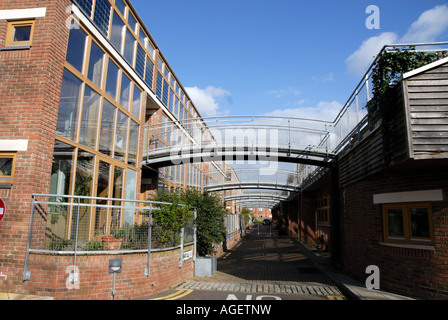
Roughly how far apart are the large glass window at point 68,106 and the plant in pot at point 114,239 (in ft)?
10.0

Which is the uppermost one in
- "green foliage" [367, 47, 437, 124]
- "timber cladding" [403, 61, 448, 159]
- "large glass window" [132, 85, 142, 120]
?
"large glass window" [132, 85, 142, 120]

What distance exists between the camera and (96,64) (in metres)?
9.80

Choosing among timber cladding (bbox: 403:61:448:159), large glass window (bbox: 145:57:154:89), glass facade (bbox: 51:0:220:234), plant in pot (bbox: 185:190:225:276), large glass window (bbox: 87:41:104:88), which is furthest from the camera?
large glass window (bbox: 145:57:154:89)

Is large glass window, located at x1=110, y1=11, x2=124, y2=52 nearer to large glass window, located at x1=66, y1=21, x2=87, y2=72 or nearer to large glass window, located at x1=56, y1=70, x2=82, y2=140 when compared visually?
large glass window, located at x1=66, y1=21, x2=87, y2=72

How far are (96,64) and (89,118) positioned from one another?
1797mm

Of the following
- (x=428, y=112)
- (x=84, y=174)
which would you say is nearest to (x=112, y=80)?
(x=84, y=174)

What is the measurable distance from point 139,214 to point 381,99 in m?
6.56

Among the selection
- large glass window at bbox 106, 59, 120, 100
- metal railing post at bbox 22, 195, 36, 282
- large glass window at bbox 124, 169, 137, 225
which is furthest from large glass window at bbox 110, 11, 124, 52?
metal railing post at bbox 22, 195, 36, 282

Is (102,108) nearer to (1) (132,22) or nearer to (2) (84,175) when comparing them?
(2) (84,175)

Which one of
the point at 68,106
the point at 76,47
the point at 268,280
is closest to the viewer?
the point at 68,106

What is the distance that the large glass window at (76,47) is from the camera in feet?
28.3

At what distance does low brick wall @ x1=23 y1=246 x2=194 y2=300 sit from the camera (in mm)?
6379

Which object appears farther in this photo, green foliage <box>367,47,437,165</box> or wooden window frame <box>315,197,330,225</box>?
wooden window frame <box>315,197,330,225</box>

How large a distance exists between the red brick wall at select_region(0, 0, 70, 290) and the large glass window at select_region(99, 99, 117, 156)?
2.26 metres
